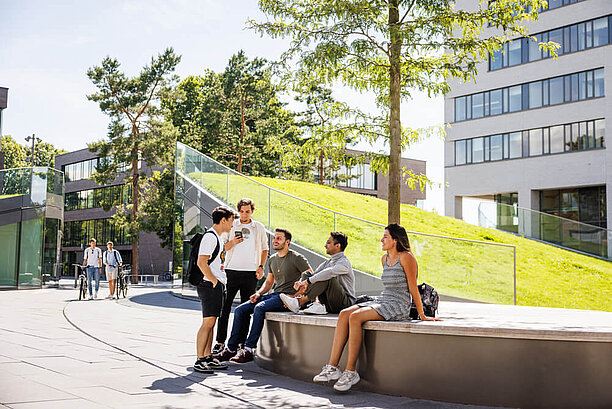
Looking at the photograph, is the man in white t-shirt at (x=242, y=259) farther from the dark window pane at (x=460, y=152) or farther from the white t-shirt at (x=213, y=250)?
the dark window pane at (x=460, y=152)

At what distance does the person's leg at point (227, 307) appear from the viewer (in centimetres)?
834

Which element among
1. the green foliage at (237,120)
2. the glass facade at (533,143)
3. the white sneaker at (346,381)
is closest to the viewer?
the white sneaker at (346,381)

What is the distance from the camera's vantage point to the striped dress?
6.48 metres

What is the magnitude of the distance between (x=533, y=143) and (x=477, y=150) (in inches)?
171

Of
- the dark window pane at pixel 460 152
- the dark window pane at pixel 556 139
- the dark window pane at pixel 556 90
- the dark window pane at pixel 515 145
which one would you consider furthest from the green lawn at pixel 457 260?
the dark window pane at pixel 460 152

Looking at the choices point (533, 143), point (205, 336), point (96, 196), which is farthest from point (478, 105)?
point (96, 196)

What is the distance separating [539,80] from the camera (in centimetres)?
3884

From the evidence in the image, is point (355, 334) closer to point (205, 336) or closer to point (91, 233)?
point (205, 336)

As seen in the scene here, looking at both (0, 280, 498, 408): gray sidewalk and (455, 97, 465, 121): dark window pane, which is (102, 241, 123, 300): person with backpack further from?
(455, 97, 465, 121): dark window pane

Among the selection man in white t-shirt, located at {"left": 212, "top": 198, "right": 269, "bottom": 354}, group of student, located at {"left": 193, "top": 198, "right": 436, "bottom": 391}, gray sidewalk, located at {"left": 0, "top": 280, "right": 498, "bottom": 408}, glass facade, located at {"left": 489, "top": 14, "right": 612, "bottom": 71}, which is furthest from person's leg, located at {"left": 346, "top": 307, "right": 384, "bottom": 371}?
glass facade, located at {"left": 489, "top": 14, "right": 612, "bottom": 71}

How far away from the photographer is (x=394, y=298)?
259 inches

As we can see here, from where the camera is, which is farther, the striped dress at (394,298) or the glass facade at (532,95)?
the glass facade at (532,95)

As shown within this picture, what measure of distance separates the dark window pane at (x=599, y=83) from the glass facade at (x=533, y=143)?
1.52m

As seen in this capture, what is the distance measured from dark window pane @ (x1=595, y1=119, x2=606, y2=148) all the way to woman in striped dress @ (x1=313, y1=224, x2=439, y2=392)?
32724mm
